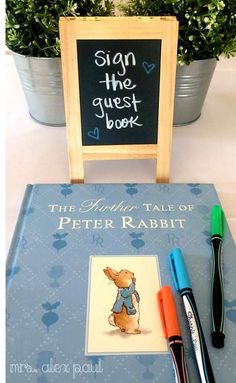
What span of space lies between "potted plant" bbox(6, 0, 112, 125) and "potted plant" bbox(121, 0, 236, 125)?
0.11 metres

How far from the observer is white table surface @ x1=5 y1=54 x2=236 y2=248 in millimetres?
727

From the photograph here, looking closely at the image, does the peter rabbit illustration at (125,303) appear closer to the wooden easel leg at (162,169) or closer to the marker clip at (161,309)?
the marker clip at (161,309)

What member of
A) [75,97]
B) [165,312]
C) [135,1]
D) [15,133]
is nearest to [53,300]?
[165,312]

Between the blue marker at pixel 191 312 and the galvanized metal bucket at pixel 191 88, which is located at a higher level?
the galvanized metal bucket at pixel 191 88

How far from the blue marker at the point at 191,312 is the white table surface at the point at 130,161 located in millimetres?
141

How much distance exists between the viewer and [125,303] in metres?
0.50

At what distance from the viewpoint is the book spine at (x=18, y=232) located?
552mm

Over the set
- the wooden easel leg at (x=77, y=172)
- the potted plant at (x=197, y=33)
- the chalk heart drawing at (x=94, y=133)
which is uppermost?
the potted plant at (x=197, y=33)

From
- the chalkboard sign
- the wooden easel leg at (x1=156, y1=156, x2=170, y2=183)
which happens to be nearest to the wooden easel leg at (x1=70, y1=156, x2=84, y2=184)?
the chalkboard sign

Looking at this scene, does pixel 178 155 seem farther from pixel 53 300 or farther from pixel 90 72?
pixel 53 300

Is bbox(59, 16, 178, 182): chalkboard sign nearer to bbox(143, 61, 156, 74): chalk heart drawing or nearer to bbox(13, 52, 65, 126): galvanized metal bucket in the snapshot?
bbox(143, 61, 156, 74): chalk heart drawing

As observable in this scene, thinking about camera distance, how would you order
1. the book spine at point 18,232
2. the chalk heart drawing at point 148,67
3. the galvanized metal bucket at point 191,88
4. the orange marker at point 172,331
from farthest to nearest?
the galvanized metal bucket at point 191,88
the chalk heart drawing at point 148,67
the book spine at point 18,232
the orange marker at point 172,331

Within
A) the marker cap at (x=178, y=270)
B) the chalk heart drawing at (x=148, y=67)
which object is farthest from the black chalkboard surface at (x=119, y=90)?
the marker cap at (x=178, y=270)

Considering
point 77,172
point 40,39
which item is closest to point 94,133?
point 77,172
